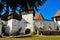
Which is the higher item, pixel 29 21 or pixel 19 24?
pixel 29 21

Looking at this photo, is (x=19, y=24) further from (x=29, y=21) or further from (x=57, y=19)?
(x=57, y=19)

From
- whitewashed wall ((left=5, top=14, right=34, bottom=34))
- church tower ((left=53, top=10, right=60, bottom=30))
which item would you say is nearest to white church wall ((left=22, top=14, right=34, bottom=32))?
whitewashed wall ((left=5, top=14, right=34, bottom=34))

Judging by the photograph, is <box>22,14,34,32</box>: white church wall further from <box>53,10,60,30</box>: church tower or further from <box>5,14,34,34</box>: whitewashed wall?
<box>53,10,60,30</box>: church tower

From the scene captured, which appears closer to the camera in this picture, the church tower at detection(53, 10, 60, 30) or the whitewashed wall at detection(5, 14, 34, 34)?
the whitewashed wall at detection(5, 14, 34, 34)

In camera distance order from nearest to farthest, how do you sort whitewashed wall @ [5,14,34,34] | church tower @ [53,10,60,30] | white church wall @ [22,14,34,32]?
whitewashed wall @ [5,14,34,34] → white church wall @ [22,14,34,32] → church tower @ [53,10,60,30]

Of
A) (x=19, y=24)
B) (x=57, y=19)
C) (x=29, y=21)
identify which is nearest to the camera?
(x=19, y=24)

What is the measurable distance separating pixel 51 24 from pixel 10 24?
1417 cm

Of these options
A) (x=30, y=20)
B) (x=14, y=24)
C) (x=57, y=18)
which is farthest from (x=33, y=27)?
(x=57, y=18)

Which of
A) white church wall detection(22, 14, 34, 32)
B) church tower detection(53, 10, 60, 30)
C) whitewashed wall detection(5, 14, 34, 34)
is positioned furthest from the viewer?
church tower detection(53, 10, 60, 30)

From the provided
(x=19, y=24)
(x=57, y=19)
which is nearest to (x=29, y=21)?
(x=19, y=24)

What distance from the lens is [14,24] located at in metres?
57.2

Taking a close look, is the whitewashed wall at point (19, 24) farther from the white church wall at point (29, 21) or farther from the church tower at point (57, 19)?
the church tower at point (57, 19)

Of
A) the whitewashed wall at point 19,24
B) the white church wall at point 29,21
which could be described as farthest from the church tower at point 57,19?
the whitewashed wall at point 19,24

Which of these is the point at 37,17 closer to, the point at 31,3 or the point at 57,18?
the point at 57,18
